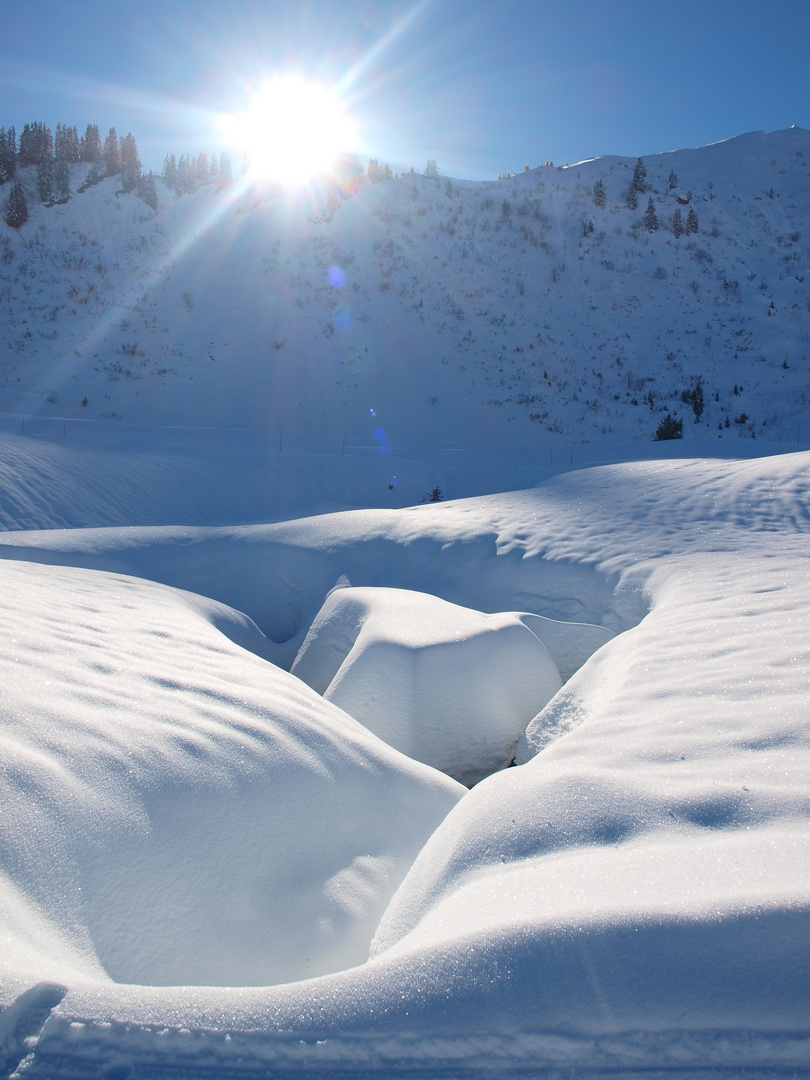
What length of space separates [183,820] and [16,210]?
25312 mm

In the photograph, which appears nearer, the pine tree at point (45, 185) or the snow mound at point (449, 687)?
the snow mound at point (449, 687)

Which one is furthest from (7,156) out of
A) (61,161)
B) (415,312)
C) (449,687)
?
(449,687)

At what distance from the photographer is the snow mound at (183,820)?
140 cm

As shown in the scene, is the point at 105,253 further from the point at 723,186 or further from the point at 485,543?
the point at 723,186

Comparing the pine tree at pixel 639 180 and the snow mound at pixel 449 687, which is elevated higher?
the pine tree at pixel 639 180

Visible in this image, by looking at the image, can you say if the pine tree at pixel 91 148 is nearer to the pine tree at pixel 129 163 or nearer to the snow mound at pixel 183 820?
the pine tree at pixel 129 163

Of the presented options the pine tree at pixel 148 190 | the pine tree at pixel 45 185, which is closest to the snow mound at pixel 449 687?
the pine tree at pixel 148 190

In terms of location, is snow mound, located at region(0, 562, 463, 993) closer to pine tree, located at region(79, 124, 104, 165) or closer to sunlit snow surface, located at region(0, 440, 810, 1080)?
sunlit snow surface, located at region(0, 440, 810, 1080)

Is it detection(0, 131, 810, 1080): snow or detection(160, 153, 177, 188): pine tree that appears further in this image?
detection(160, 153, 177, 188): pine tree

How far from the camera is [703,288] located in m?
20.5

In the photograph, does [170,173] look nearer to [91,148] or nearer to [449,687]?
[91,148]

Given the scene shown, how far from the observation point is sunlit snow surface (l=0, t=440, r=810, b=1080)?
0.98 m

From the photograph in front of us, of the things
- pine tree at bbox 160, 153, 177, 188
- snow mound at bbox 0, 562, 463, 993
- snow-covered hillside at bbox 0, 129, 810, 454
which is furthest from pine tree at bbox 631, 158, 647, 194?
snow mound at bbox 0, 562, 463, 993

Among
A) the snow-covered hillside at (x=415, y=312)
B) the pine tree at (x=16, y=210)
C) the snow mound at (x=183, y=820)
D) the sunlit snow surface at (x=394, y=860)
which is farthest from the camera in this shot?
the pine tree at (x=16, y=210)
